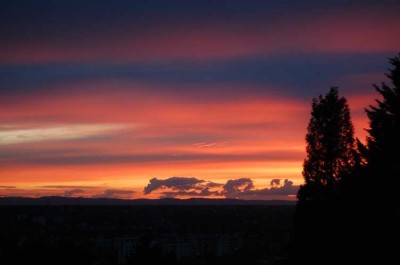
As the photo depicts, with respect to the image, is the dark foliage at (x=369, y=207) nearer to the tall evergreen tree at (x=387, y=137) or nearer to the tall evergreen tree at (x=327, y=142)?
the tall evergreen tree at (x=387, y=137)

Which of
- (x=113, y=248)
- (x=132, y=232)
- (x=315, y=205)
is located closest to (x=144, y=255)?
(x=315, y=205)

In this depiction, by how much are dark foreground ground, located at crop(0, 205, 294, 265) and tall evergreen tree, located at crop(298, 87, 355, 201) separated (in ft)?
24.2

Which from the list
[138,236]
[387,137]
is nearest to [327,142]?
[387,137]

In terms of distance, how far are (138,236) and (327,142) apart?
5796 cm

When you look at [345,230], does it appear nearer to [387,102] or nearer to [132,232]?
[387,102]

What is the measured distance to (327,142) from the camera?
29.3m

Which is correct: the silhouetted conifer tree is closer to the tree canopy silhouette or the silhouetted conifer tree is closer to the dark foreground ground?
the tree canopy silhouette

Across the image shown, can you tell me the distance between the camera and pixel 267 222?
11319 cm

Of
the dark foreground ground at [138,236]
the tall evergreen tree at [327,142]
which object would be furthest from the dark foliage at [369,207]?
the dark foreground ground at [138,236]

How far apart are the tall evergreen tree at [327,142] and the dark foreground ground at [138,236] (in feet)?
24.2

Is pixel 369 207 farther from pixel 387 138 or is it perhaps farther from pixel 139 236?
pixel 139 236

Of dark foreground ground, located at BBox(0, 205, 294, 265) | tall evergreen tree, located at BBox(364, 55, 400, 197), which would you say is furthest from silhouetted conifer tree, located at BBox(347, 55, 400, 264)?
dark foreground ground, located at BBox(0, 205, 294, 265)

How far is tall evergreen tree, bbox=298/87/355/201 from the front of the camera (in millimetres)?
28844

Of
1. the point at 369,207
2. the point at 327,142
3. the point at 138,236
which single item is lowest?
the point at 138,236
